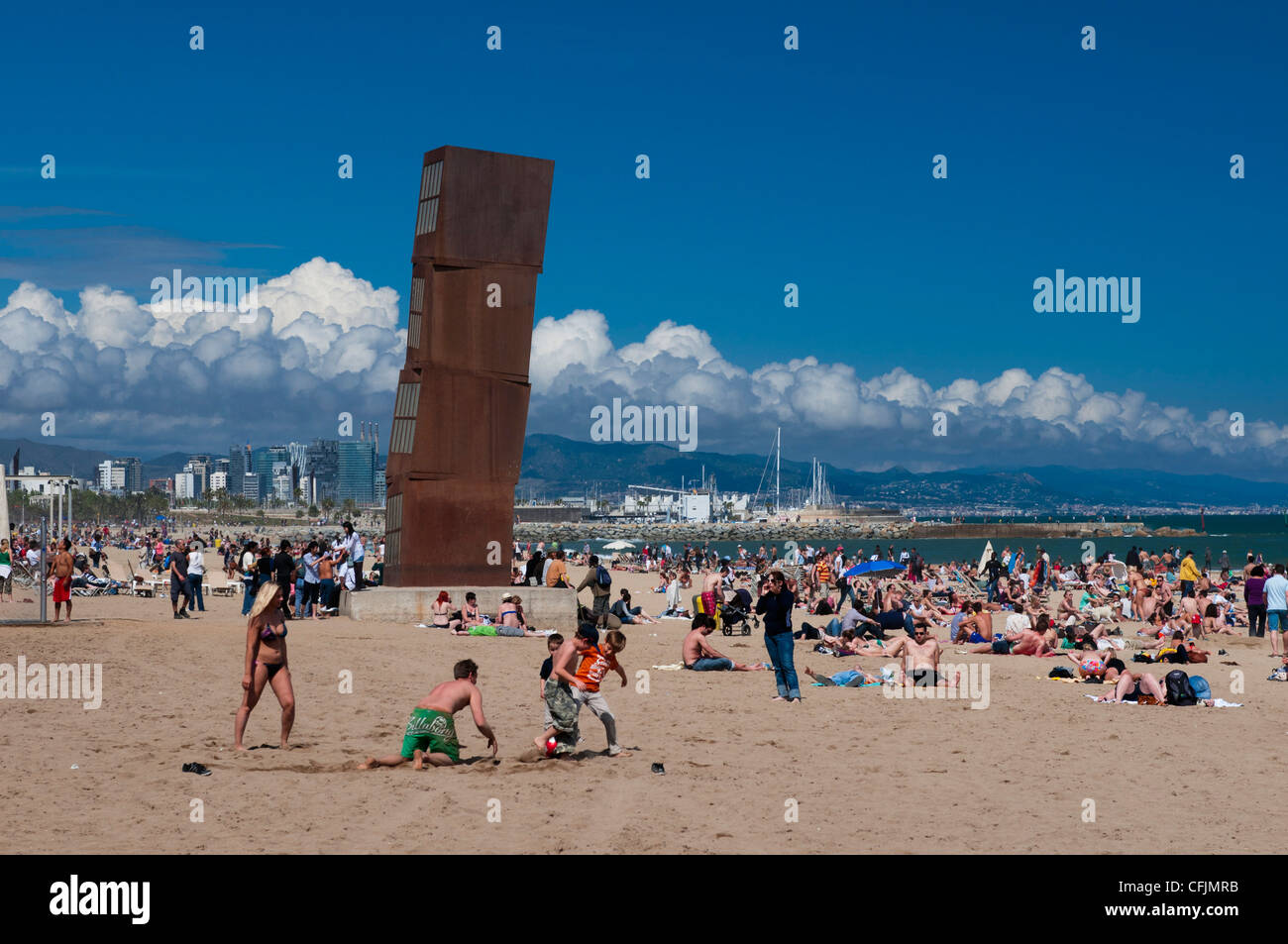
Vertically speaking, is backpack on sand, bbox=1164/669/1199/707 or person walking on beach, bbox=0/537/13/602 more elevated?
person walking on beach, bbox=0/537/13/602

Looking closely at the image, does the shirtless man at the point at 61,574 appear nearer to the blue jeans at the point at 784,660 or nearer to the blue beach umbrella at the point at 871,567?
the blue jeans at the point at 784,660

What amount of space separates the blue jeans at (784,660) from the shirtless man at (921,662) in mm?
1688

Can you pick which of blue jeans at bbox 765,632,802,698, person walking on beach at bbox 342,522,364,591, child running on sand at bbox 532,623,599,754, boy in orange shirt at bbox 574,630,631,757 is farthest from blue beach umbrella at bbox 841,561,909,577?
child running on sand at bbox 532,623,599,754

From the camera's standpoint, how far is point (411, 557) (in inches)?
774

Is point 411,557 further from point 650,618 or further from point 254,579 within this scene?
point 650,618

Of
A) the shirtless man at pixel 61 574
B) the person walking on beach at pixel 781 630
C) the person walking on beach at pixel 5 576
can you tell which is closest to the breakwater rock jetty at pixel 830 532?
the person walking on beach at pixel 5 576

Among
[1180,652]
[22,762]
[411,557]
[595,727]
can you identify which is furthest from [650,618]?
[22,762]

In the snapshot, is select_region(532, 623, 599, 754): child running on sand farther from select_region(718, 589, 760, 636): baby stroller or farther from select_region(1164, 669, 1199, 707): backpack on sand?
select_region(718, 589, 760, 636): baby stroller

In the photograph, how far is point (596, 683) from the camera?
407 inches

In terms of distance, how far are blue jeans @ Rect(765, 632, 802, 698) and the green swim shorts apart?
456cm

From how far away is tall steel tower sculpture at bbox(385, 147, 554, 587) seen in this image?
19.2 meters

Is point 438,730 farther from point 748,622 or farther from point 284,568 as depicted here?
point 748,622

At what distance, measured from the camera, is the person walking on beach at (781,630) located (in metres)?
13.2

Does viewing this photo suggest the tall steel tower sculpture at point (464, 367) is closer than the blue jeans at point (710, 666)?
No
